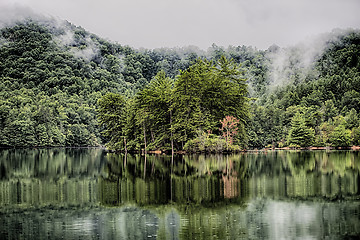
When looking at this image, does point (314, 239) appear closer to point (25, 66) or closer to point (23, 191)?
point (23, 191)

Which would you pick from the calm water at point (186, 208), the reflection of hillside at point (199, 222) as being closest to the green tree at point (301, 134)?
the calm water at point (186, 208)

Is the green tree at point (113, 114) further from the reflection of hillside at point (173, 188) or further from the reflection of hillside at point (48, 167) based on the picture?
the reflection of hillside at point (173, 188)

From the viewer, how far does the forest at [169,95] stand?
46.9m

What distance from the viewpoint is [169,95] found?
47844 millimetres

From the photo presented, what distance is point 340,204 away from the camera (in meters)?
12.7

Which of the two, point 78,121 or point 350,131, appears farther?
point 78,121

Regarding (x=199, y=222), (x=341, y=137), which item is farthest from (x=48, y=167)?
(x=341, y=137)

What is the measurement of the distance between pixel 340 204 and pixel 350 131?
5109 centimetres

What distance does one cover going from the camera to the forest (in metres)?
46.9

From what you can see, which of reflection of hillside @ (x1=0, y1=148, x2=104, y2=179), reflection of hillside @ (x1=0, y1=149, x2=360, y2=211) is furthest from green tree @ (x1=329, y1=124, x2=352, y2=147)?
reflection of hillside @ (x1=0, y1=149, x2=360, y2=211)

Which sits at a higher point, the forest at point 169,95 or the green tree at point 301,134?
the forest at point 169,95

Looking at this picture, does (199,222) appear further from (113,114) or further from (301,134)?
(301,134)

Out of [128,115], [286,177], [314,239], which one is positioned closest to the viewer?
[314,239]

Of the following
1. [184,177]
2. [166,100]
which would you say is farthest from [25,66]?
[184,177]
